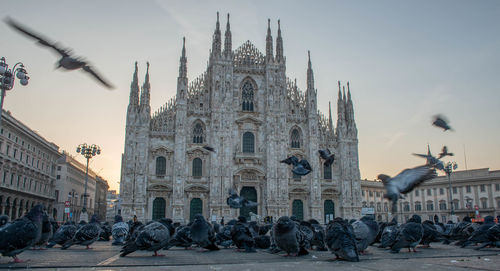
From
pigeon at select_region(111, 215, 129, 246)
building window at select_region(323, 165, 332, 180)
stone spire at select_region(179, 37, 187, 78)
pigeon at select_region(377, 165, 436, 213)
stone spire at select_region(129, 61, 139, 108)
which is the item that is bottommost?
pigeon at select_region(111, 215, 129, 246)

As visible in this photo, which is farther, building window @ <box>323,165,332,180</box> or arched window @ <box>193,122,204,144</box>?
building window @ <box>323,165,332,180</box>

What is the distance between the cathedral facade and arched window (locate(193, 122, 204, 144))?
0.10 metres

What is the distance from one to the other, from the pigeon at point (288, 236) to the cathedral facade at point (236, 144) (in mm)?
27325

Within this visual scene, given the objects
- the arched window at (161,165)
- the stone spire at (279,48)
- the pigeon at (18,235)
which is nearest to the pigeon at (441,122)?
the pigeon at (18,235)

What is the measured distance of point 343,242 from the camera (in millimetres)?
9000

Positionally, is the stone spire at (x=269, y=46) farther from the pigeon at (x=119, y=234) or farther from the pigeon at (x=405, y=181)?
the pigeon at (x=405, y=181)

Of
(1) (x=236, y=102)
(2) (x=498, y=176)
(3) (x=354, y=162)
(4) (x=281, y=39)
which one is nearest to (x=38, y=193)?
(1) (x=236, y=102)

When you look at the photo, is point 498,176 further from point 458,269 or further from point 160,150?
point 458,269

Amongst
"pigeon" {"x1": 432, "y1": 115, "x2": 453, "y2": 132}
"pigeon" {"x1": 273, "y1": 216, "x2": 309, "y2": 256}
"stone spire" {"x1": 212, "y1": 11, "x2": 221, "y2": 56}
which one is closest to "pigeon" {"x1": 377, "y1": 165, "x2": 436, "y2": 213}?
"pigeon" {"x1": 273, "y1": 216, "x2": 309, "y2": 256}

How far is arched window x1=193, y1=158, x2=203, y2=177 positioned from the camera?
40.0 metres

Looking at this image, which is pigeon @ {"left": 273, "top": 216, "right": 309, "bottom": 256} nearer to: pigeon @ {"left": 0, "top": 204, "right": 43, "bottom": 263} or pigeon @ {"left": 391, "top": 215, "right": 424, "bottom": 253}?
pigeon @ {"left": 391, "top": 215, "right": 424, "bottom": 253}

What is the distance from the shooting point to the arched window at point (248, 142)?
1644 inches

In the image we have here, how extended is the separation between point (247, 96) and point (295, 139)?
6.93m

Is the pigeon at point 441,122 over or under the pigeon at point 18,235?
over
